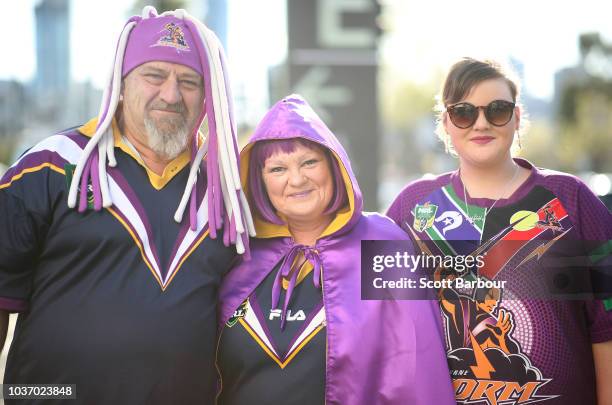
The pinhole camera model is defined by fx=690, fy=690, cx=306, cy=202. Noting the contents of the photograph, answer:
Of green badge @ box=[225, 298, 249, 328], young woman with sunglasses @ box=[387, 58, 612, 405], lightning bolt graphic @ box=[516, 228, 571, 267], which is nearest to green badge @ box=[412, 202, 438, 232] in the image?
young woman with sunglasses @ box=[387, 58, 612, 405]

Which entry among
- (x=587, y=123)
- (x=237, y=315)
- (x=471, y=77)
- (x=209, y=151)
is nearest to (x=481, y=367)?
(x=237, y=315)

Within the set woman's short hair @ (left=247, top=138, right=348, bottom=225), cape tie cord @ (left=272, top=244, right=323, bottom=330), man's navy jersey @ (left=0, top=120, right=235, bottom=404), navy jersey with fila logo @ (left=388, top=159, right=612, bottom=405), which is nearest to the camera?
man's navy jersey @ (left=0, top=120, right=235, bottom=404)

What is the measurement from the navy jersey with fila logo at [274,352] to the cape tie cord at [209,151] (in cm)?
30

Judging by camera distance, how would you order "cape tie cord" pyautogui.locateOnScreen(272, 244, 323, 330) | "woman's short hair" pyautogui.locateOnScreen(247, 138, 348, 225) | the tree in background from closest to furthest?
"cape tie cord" pyautogui.locateOnScreen(272, 244, 323, 330), "woman's short hair" pyautogui.locateOnScreen(247, 138, 348, 225), the tree in background

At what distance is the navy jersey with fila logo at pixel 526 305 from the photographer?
2834mm

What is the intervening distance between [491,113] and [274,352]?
1384mm

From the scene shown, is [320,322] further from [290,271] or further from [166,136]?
[166,136]

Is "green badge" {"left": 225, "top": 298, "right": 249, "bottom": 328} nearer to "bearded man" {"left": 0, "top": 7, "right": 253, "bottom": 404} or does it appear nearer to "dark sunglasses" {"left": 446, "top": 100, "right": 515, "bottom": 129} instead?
"bearded man" {"left": 0, "top": 7, "right": 253, "bottom": 404}

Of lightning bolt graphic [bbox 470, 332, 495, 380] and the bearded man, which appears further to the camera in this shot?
lightning bolt graphic [bbox 470, 332, 495, 380]

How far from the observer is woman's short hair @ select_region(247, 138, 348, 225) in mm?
3066

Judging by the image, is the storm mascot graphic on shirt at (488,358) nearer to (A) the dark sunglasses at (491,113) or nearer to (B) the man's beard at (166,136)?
(A) the dark sunglasses at (491,113)

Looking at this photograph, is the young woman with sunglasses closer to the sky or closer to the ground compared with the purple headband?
closer to the ground

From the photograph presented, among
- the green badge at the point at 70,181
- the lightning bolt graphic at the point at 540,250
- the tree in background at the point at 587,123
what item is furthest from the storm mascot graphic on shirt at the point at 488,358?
the tree in background at the point at 587,123

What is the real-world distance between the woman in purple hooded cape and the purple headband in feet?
1.52
